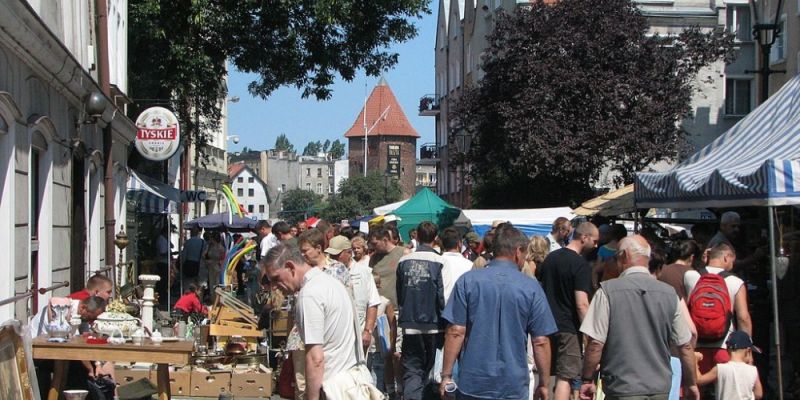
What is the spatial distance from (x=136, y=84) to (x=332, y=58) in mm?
4180

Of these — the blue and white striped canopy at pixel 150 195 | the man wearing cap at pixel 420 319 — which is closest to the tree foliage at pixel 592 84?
the blue and white striped canopy at pixel 150 195

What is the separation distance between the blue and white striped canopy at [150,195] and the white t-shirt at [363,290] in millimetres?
10982

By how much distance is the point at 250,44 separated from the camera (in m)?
21.8

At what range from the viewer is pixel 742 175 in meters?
9.78

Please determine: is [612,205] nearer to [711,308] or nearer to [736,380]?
[711,308]

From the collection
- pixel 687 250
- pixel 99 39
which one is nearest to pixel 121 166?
pixel 99 39

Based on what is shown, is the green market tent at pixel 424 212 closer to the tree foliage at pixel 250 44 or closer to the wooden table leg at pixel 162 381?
the tree foliage at pixel 250 44

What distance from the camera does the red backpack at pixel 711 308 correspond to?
8539 mm

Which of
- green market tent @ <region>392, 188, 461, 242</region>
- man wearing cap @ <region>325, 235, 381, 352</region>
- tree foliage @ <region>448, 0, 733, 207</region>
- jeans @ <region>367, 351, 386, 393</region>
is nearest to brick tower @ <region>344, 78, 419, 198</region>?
tree foliage @ <region>448, 0, 733, 207</region>

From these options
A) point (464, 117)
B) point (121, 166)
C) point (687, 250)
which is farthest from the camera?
point (464, 117)

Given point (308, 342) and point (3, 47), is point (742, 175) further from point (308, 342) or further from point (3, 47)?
point (3, 47)

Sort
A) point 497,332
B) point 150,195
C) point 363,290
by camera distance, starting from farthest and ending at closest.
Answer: point 150,195, point 363,290, point 497,332

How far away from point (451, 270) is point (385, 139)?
419 ft

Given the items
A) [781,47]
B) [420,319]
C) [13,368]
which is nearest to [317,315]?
[13,368]
